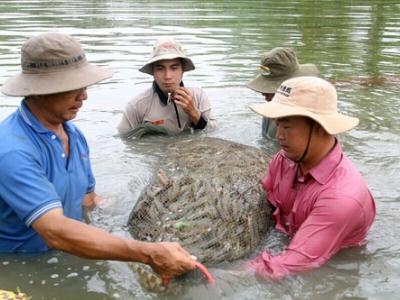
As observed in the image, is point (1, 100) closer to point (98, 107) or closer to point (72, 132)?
point (98, 107)

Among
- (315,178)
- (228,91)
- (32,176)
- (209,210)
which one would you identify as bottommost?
(228,91)

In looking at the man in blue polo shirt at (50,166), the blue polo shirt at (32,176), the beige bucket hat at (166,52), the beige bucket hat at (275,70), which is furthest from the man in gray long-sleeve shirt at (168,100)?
the man in blue polo shirt at (50,166)

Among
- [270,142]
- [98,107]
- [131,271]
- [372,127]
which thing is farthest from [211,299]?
[98,107]

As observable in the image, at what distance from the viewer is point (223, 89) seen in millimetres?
9281

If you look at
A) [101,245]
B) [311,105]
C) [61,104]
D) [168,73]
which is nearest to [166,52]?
[168,73]

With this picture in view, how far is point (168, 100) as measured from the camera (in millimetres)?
6711

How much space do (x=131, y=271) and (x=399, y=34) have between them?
1170 centimetres

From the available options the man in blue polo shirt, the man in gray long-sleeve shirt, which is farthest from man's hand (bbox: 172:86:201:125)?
the man in blue polo shirt

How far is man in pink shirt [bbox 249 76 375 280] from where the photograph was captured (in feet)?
12.0

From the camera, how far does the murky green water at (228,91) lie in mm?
3898

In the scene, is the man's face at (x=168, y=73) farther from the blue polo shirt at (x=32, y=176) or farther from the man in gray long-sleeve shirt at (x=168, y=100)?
the blue polo shirt at (x=32, y=176)

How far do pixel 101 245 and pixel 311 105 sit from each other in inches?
57.8

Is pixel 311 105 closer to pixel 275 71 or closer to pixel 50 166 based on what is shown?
pixel 50 166

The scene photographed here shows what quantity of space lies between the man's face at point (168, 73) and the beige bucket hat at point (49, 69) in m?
2.78
